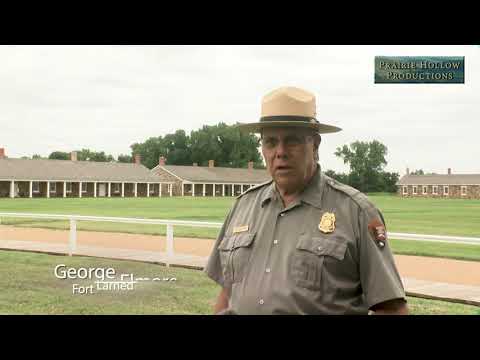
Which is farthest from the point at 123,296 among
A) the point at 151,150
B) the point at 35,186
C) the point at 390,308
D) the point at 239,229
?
the point at 35,186

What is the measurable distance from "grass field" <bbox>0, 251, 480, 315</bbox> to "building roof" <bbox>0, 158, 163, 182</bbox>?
25979 mm

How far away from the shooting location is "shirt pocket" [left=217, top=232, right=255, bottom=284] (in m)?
2.63

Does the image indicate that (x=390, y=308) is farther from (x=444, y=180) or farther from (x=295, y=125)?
(x=444, y=180)

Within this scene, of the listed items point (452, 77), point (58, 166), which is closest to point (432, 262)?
point (452, 77)

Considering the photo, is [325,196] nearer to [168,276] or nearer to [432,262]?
[168,276]

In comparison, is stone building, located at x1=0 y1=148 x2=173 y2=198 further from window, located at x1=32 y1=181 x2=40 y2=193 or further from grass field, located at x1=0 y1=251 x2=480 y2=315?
grass field, located at x1=0 y1=251 x2=480 y2=315

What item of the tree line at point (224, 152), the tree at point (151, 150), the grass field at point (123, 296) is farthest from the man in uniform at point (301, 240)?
the tree at point (151, 150)

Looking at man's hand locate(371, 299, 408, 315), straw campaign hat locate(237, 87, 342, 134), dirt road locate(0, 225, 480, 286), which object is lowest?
Result: dirt road locate(0, 225, 480, 286)

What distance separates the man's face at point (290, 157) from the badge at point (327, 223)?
0.57 feet

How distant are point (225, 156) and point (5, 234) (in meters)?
5.94

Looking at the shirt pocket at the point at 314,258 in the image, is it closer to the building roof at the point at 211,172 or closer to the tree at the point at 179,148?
the building roof at the point at 211,172

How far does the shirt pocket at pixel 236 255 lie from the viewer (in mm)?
2633

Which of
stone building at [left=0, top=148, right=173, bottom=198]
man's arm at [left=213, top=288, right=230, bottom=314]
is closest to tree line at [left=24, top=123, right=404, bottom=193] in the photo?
man's arm at [left=213, top=288, right=230, bottom=314]

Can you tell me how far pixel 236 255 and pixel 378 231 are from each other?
2.04 feet
